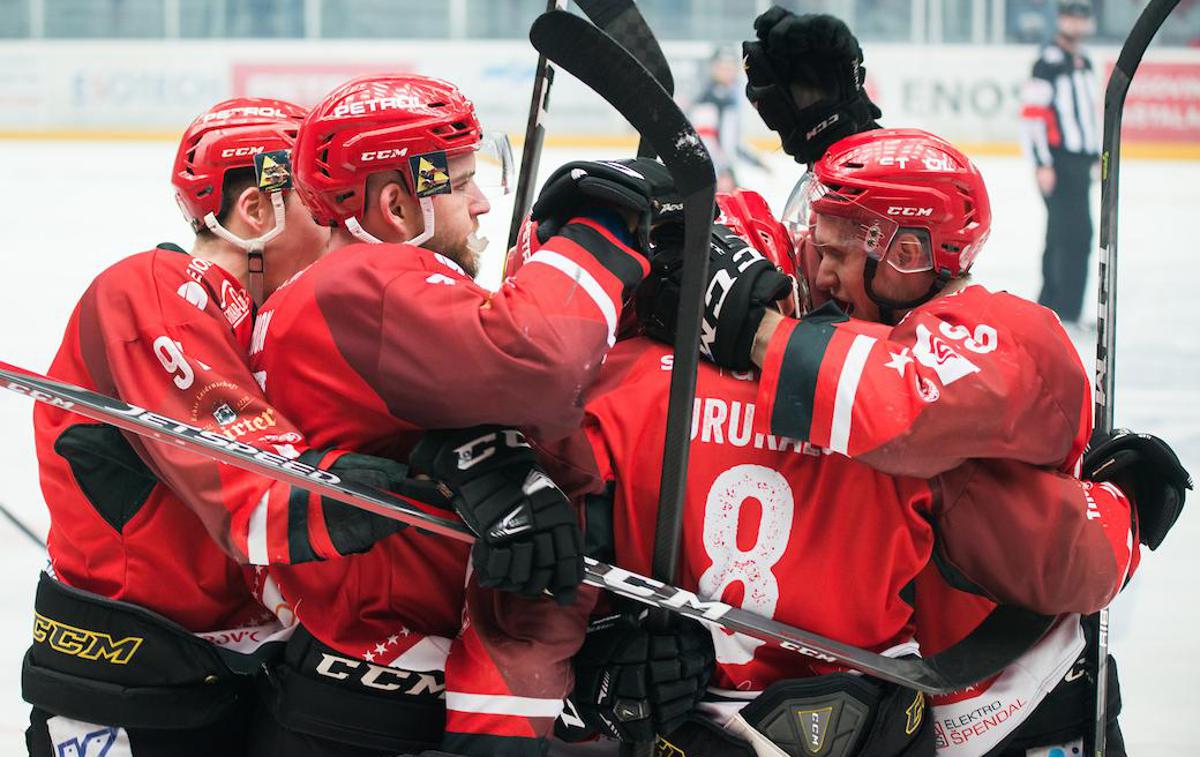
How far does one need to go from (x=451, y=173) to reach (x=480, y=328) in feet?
1.08

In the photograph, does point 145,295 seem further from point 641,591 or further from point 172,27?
point 172,27

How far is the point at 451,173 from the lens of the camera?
154cm

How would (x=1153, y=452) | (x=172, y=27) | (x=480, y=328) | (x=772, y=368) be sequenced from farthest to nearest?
1. (x=172, y=27)
2. (x=1153, y=452)
3. (x=772, y=368)
4. (x=480, y=328)

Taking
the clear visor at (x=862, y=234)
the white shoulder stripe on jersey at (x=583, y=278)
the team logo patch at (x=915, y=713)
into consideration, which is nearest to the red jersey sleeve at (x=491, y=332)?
the white shoulder stripe on jersey at (x=583, y=278)

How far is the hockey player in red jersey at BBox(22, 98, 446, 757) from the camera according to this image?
145 centimetres

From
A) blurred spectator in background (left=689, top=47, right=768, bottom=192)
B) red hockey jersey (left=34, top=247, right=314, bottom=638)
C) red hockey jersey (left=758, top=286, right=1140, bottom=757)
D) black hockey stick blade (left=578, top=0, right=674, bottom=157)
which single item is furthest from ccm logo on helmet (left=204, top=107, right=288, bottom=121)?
blurred spectator in background (left=689, top=47, right=768, bottom=192)

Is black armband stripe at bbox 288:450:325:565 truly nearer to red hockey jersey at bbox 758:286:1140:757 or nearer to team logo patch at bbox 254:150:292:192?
red hockey jersey at bbox 758:286:1140:757

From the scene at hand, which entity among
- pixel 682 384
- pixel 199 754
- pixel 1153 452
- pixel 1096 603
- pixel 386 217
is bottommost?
pixel 199 754

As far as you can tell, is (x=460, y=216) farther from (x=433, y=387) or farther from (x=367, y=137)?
(x=433, y=387)

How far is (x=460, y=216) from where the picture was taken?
154 cm

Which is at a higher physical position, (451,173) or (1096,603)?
(451,173)

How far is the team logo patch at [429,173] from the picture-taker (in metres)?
1.50

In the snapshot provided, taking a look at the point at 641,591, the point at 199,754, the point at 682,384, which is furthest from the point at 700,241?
the point at 199,754

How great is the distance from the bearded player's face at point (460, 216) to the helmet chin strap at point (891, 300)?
1.52 feet
